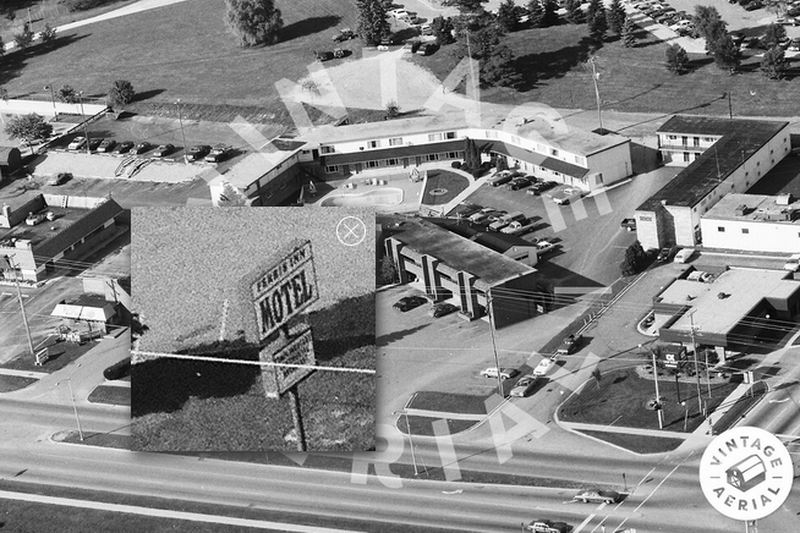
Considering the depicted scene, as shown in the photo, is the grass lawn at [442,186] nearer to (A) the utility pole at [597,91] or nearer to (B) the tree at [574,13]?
(A) the utility pole at [597,91]

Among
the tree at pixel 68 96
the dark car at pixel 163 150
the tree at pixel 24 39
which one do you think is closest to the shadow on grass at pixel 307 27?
the tree at pixel 68 96

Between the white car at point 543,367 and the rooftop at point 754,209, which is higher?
the rooftop at point 754,209

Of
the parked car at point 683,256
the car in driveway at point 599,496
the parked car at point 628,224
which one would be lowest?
the car in driveway at point 599,496

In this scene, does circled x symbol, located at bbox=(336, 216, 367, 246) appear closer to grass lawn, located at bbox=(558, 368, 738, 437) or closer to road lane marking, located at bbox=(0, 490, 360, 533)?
grass lawn, located at bbox=(558, 368, 738, 437)

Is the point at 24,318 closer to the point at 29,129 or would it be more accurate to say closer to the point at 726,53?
the point at 29,129

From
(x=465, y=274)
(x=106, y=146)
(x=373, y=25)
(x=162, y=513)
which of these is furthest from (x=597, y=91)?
(x=162, y=513)

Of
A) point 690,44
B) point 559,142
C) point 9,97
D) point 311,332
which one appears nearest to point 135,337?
point 311,332

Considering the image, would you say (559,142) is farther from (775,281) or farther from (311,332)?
(311,332)
